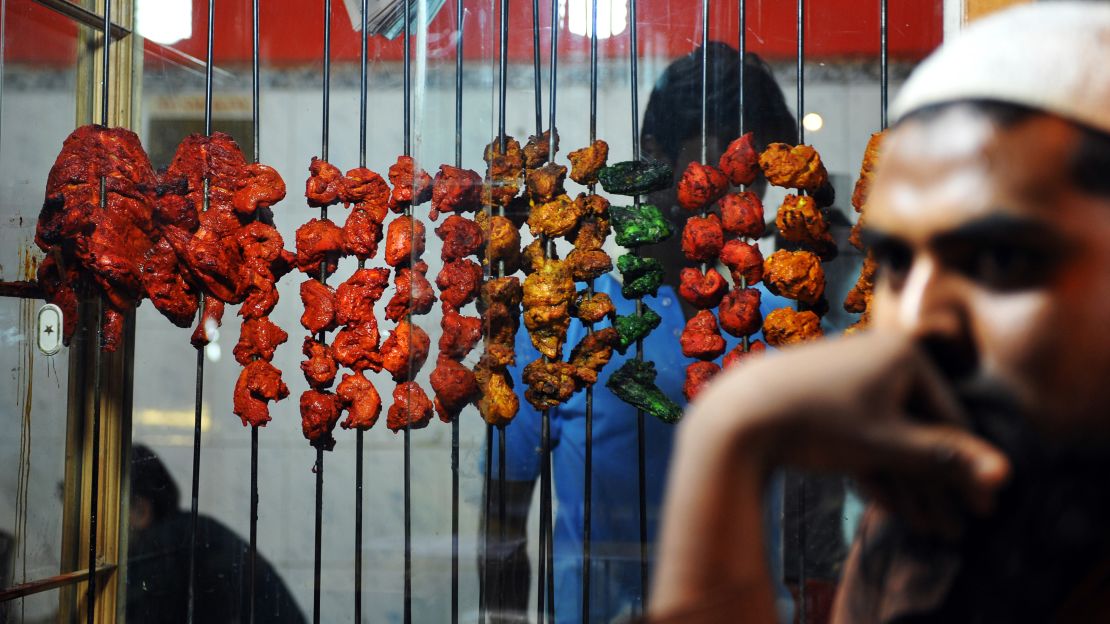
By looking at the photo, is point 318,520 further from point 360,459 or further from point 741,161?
point 741,161

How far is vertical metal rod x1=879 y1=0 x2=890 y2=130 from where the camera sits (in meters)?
0.99

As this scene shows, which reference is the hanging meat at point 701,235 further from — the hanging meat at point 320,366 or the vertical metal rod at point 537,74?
the hanging meat at point 320,366

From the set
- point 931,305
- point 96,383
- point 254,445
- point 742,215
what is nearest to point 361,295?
point 254,445

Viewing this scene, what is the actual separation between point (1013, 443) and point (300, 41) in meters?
1.59

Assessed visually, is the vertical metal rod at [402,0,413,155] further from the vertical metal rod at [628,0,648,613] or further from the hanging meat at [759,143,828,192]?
the hanging meat at [759,143,828,192]

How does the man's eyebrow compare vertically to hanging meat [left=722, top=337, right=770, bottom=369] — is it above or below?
above

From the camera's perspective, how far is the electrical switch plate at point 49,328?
1.70 m

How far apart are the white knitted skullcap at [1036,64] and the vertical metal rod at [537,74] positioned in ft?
1.67

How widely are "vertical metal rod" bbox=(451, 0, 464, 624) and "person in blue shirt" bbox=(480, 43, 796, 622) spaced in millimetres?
87

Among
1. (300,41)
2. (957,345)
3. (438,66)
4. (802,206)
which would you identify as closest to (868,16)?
(802,206)

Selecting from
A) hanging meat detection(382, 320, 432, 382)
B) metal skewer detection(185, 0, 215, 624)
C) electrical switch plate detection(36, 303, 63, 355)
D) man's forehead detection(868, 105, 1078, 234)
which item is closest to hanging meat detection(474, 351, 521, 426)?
man's forehead detection(868, 105, 1078, 234)

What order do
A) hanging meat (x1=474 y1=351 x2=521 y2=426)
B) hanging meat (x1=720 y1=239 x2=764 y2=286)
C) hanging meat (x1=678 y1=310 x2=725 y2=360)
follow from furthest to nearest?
1. hanging meat (x1=720 y1=239 x2=764 y2=286)
2. hanging meat (x1=678 y1=310 x2=725 y2=360)
3. hanging meat (x1=474 y1=351 x2=521 y2=426)

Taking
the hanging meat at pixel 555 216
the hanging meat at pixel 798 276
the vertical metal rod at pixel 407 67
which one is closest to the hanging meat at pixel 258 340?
the vertical metal rod at pixel 407 67

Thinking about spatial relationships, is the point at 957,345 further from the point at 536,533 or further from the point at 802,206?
the point at 802,206
